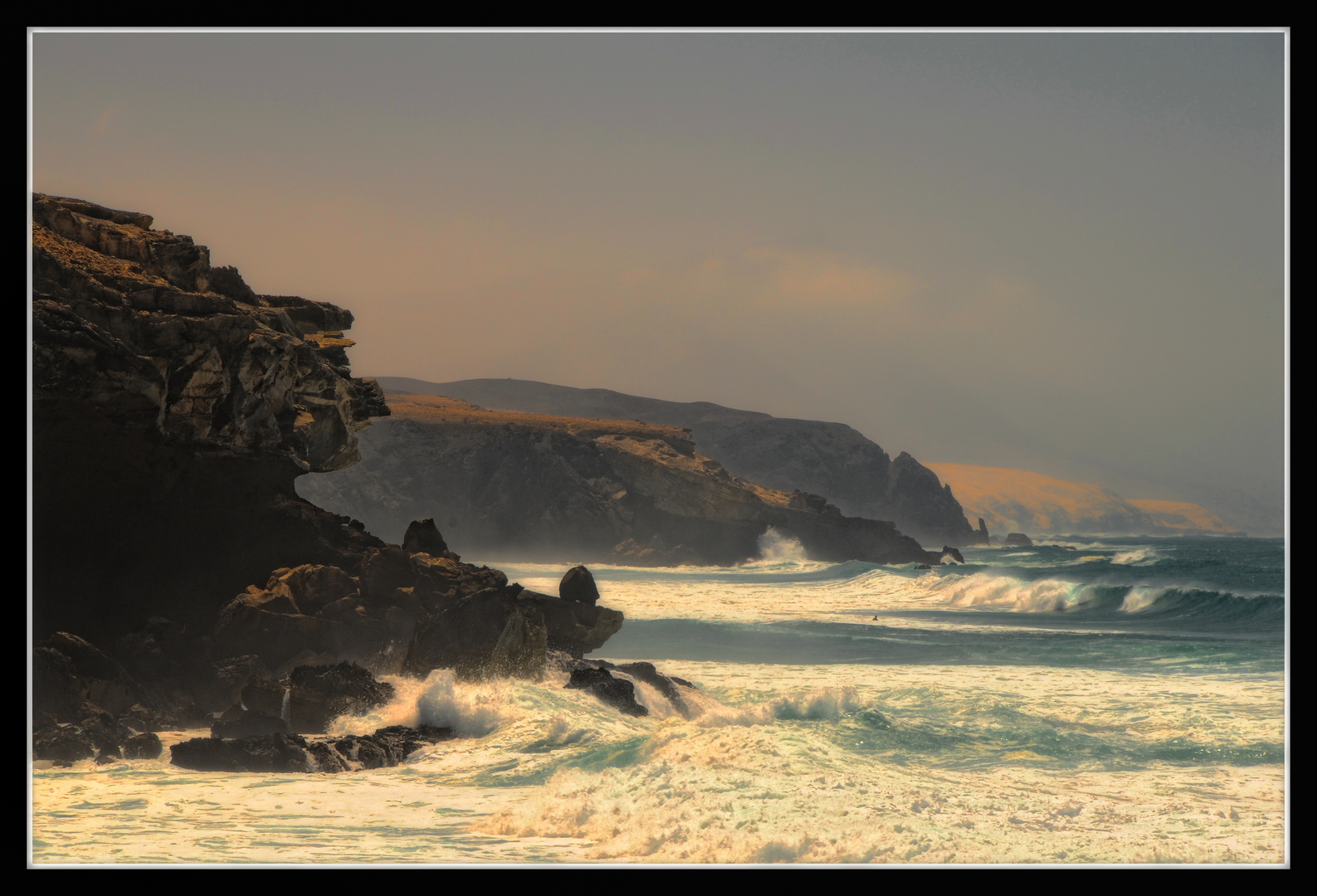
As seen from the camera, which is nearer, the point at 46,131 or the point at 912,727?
the point at 46,131

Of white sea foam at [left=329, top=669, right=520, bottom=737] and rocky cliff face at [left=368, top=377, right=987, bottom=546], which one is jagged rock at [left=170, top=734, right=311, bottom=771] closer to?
white sea foam at [left=329, top=669, right=520, bottom=737]

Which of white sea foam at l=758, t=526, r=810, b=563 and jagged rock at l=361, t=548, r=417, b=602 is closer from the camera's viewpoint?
jagged rock at l=361, t=548, r=417, b=602

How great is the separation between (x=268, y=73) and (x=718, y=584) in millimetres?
13781

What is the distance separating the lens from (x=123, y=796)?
6418mm

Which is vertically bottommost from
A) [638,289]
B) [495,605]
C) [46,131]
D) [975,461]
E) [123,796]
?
[123,796]

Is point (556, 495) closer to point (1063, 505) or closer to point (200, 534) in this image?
point (200, 534)

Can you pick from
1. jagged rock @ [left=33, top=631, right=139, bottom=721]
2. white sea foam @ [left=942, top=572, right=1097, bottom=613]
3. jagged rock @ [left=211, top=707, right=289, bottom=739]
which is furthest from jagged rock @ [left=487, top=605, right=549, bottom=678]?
white sea foam @ [left=942, top=572, right=1097, bottom=613]

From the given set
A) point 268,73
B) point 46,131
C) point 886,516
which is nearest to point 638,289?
point 268,73

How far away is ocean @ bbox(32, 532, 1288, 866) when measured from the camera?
5770mm

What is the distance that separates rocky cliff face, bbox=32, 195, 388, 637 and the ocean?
7.51 ft

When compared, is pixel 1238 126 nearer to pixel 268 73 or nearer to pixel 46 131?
pixel 268 73

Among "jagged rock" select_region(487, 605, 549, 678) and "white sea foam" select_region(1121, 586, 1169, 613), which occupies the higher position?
"jagged rock" select_region(487, 605, 549, 678)

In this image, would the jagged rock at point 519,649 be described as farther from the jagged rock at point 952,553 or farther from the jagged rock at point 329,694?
the jagged rock at point 952,553
